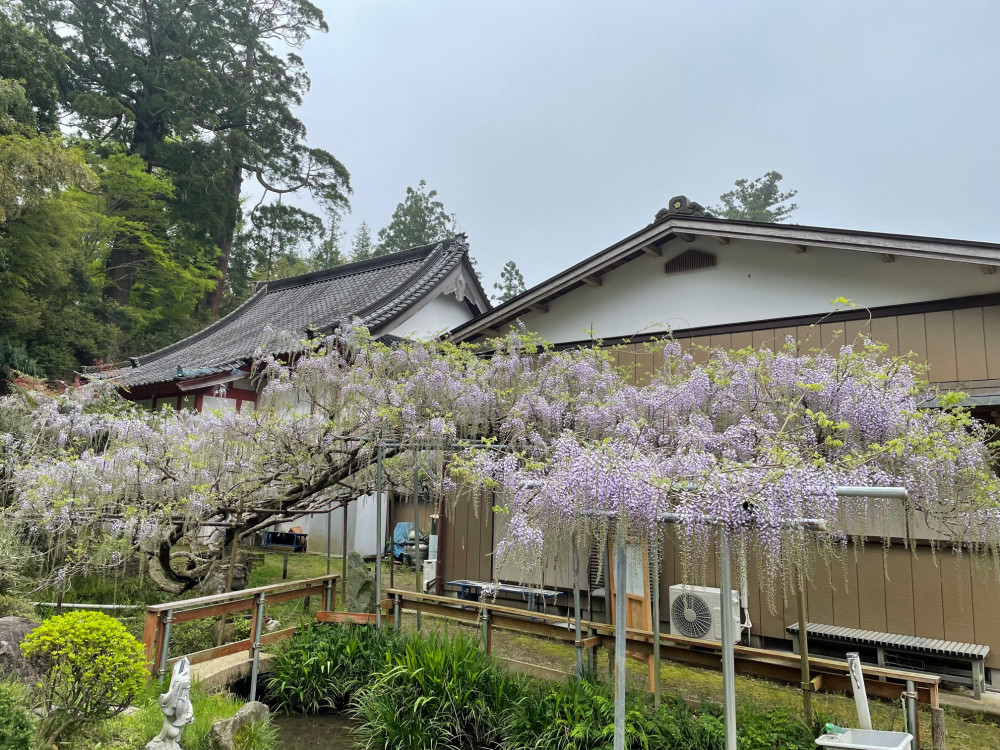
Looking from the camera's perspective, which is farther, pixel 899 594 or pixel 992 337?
pixel 899 594

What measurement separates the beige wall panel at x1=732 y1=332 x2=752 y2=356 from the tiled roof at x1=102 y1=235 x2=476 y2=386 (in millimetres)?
5664

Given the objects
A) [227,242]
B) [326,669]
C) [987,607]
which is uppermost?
[227,242]

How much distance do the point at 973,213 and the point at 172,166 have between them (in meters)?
27.6

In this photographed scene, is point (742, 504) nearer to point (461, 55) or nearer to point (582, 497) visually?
point (582, 497)

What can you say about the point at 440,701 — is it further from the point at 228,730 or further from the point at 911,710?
the point at 911,710

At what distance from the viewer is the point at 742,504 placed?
3.15m

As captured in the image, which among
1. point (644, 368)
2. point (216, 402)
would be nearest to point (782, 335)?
point (644, 368)

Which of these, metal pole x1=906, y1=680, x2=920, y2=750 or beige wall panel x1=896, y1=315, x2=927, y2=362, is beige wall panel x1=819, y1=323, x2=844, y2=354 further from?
metal pole x1=906, y1=680, x2=920, y2=750

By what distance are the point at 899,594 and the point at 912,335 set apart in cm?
240

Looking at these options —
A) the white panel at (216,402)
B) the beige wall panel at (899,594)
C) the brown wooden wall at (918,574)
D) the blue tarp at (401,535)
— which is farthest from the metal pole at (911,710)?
the white panel at (216,402)

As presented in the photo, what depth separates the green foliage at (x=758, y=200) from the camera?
31.0m

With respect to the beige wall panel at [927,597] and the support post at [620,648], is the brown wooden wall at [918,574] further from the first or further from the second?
the support post at [620,648]

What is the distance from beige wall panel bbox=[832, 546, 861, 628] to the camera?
5777 millimetres

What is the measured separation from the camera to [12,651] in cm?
411
